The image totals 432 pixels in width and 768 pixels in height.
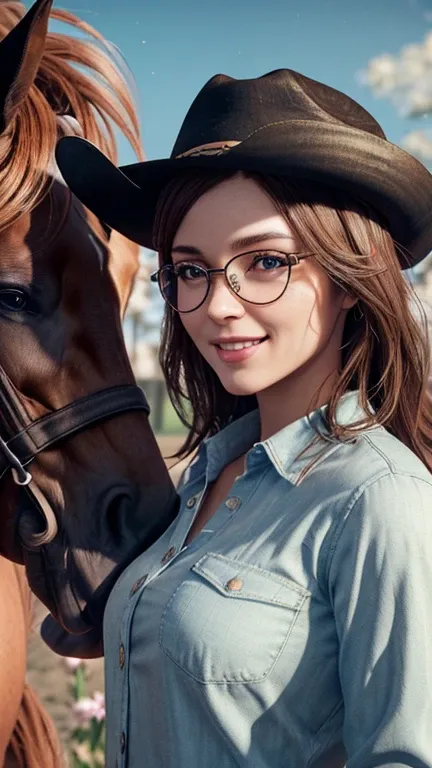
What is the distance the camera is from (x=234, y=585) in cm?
96

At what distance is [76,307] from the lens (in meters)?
1.29

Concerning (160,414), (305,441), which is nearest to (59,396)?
(305,441)

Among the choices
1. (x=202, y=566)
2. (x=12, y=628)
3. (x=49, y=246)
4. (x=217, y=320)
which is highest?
(x=49, y=246)

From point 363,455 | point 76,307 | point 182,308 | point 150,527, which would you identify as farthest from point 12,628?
point 363,455

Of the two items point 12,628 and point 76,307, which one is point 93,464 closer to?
point 76,307

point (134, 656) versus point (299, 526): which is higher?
point (299, 526)

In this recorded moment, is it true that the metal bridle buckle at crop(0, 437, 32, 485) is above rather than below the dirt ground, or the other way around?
above

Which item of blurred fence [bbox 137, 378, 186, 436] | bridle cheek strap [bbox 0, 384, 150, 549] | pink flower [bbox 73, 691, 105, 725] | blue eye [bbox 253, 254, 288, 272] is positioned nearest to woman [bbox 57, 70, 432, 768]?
blue eye [bbox 253, 254, 288, 272]

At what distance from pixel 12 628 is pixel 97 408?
0.46 meters

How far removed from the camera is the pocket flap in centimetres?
93

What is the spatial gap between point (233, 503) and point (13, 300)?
447 mm

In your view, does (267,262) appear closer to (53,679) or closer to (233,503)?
(233,503)

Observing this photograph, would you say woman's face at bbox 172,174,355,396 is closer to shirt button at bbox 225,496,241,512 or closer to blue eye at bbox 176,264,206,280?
blue eye at bbox 176,264,206,280

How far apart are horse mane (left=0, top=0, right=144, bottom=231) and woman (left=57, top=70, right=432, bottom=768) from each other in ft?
0.24
